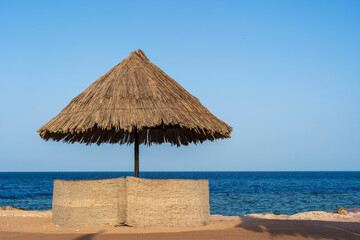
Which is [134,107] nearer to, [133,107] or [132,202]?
[133,107]

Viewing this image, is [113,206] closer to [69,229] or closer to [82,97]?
[69,229]

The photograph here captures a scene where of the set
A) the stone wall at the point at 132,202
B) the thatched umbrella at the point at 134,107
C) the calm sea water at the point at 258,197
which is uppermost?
the thatched umbrella at the point at 134,107

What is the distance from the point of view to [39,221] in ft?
27.7

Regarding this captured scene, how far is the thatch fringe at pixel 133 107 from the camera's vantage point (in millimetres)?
7496

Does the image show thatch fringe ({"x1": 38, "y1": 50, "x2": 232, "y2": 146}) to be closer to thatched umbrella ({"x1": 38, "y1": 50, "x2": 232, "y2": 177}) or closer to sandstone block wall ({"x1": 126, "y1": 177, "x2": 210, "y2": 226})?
thatched umbrella ({"x1": 38, "y1": 50, "x2": 232, "y2": 177})

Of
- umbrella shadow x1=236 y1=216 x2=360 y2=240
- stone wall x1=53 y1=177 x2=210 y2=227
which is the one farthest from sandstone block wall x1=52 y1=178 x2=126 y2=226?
umbrella shadow x1=236 y1=216 x2=360 y2=240

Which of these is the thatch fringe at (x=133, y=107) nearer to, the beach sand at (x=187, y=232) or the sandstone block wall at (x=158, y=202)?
the sandstone block wall at (x=158, y=202)

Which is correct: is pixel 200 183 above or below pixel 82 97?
below

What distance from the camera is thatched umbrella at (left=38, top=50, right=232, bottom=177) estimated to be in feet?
24.6

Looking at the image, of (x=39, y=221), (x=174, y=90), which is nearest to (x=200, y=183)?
(x=174, y=90)

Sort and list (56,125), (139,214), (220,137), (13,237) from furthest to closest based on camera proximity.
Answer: (220,137) → (56,125) → (139,214) → (13,237)

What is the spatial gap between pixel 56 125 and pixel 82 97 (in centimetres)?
87

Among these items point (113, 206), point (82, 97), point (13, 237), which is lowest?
point (13, 237)

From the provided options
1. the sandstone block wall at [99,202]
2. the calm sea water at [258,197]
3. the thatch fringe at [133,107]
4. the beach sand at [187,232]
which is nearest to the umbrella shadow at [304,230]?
the beach sand at [187,232]
